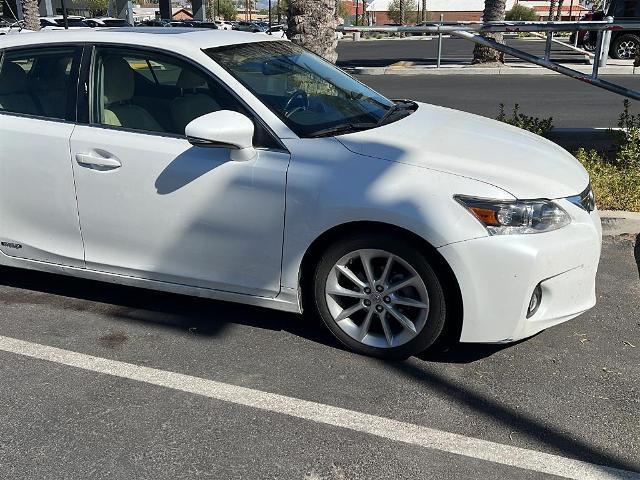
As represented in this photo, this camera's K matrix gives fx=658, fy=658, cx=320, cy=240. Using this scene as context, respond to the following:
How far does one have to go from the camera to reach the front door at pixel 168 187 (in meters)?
3.43

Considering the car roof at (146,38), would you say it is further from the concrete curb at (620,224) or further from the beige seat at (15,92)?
the concrete curb at (620,224)

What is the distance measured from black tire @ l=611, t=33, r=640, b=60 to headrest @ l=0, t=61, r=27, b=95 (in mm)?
19624

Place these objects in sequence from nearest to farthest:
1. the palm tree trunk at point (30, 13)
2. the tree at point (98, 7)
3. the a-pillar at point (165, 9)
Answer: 1. the palm tree trunk at point (30, 13)
2. the a-pillar at point (165, 9)
3. the tree at point (98, 7)

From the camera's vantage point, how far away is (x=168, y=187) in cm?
354

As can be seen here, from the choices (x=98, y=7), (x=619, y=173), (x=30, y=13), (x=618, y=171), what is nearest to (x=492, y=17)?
(x=618, y=171)

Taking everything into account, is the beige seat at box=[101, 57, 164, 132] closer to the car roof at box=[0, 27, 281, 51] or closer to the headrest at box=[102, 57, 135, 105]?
the headrest at box=[102, 57, 135, 105]

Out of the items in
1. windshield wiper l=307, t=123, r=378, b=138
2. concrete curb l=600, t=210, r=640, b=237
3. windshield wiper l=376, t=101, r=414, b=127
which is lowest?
concrete curb l=600, t=210, r=640, b=237

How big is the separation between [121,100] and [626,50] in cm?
1988

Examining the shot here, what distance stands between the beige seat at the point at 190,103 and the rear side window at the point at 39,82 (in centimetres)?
64

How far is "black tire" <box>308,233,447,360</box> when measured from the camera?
10.5 feet

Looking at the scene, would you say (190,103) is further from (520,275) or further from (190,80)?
(520,275)

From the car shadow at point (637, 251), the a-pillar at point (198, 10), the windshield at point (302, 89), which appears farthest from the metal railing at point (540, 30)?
the a-pillar at point (198, 10)

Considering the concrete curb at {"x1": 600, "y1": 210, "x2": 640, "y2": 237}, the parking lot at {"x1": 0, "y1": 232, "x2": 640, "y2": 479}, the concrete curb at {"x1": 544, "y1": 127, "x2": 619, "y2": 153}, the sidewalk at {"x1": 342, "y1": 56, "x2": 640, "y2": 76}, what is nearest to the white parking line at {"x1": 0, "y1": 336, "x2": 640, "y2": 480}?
the parking lot at {"x1": 0, "y1": 232, "x2": 640, "y2": 479}

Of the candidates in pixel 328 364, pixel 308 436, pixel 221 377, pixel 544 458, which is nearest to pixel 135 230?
pixel 221 377
